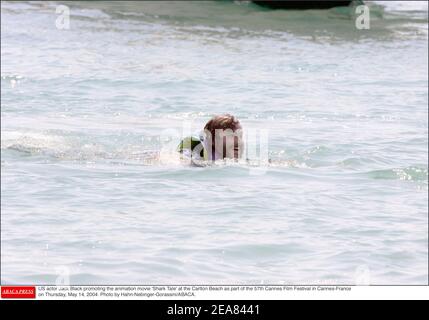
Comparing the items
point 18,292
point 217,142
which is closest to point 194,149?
point 217,142

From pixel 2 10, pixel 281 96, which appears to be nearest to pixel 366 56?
pixel 281 96

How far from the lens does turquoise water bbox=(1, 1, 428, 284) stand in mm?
6652

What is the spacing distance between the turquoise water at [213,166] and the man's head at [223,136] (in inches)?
6.5

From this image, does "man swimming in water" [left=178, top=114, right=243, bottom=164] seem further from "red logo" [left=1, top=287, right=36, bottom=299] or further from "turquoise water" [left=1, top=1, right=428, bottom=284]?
"red logo" [left=1, top=287, right=36, bottom=299]

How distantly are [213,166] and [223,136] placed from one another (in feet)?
0.97

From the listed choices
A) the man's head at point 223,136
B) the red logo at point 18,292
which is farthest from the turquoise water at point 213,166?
the red logo at point 18,292

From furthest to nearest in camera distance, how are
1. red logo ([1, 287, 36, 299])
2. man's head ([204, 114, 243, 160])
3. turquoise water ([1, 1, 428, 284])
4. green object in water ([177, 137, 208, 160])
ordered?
green object in water ([177, 137, 208, 160]), man's head ([204, 114, 243, 160]), turquoise water ([1, 1, 428, 284]), red logo ([1, 287, 36, 299])

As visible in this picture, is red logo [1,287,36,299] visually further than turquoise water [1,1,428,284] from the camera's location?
No

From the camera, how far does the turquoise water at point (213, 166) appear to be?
21.8 feet

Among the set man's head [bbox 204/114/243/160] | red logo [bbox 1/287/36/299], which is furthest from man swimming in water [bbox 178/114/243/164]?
red logo [bbox 1/287/36/299]

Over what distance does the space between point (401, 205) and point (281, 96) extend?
6.35 m

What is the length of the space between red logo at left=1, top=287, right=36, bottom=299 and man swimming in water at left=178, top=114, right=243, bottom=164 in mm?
6038

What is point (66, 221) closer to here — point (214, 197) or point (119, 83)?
point (214, 197)

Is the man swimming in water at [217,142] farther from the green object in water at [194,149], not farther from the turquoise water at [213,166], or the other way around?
the turquoise water at [213,166]
